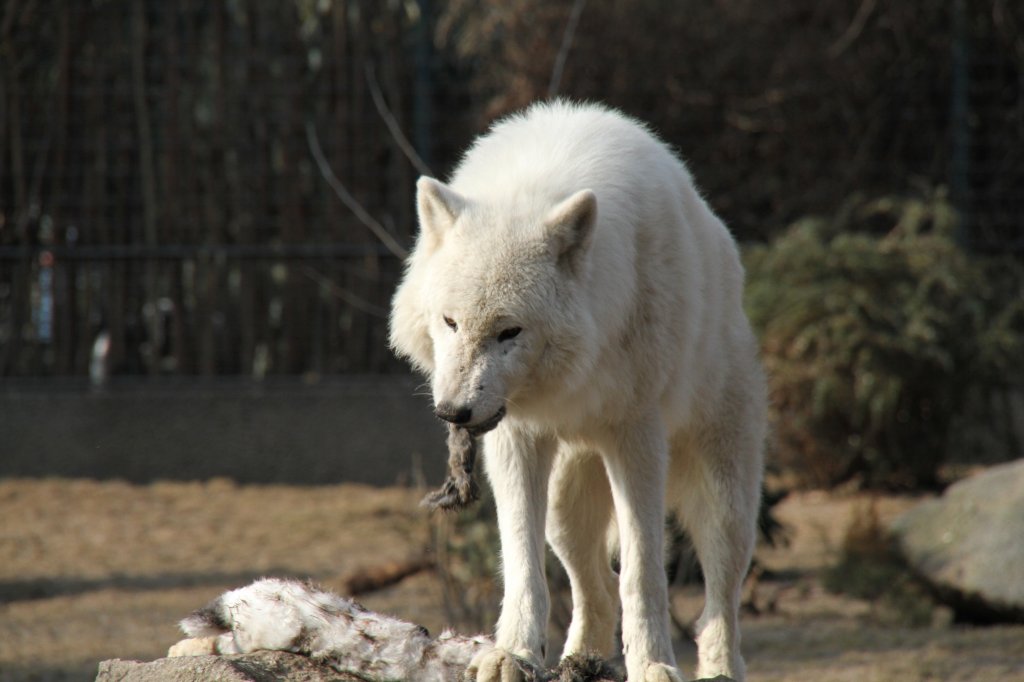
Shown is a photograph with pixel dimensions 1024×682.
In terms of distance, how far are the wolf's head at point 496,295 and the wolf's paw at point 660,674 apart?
866 millimetres

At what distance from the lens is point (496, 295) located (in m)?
3.39

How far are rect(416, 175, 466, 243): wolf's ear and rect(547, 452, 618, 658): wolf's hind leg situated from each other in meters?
1.02

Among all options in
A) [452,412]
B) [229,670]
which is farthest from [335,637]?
[452,412]

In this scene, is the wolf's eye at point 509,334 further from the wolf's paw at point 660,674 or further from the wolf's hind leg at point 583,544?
the wolf's paw at point 660,674

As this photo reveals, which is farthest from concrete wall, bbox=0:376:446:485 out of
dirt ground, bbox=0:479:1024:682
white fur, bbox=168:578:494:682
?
white fur, bbox=168:578:494:682

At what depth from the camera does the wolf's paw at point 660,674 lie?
3.55m

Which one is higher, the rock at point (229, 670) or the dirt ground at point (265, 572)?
the rock at point (229, 670)

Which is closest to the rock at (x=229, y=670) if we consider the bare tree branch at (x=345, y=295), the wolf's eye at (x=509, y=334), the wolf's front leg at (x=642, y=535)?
the wolf's front leg at (x=642, y=535)

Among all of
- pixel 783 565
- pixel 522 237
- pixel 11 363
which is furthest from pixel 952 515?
pixel 11 363

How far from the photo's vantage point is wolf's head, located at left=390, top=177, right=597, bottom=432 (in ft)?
10.9

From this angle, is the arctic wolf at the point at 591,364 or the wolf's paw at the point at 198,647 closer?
the arctic wolf at the point at 591,364

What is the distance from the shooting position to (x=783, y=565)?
311 inches

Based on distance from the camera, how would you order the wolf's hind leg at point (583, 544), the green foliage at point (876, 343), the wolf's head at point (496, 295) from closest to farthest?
the wolf's head at point (496, 295), the wolf's hind leg at point (583, 544), the green foliage at point (876, 343)

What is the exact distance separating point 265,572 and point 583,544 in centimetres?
378
